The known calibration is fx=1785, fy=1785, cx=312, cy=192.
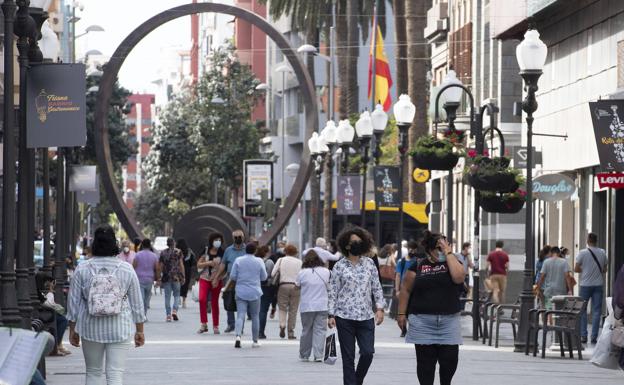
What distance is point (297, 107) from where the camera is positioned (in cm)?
10319

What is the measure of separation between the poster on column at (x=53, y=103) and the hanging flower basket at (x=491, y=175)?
11.2m

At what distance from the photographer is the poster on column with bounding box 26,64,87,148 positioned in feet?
62.6

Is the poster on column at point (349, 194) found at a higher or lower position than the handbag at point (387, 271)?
higher

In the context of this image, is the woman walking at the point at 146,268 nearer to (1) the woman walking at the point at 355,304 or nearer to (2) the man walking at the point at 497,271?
(2) the man walking at the point at 497,271

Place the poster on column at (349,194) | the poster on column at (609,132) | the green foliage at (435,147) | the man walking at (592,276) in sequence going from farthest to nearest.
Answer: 1. the poster on column at (349,194)
2. the green foliage at (435,147)
3. the man walking at (592,276)
4. the poster on column at (609,132)

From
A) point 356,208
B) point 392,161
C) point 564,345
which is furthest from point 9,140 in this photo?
point 392,161

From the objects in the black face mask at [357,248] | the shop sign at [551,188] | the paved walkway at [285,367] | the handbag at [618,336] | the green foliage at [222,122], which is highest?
the green foliage at [222,122]

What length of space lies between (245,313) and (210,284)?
246 inches

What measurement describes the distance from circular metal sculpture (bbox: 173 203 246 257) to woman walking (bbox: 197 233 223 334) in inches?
957

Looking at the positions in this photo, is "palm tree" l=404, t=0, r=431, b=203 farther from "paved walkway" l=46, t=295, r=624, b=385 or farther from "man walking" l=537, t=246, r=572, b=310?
"paved walkway" l=46, t=295, r=624, b=385

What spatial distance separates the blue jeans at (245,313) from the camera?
26.9 meters

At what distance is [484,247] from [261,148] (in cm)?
5802

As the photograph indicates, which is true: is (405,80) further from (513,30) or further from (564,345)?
(564,345)

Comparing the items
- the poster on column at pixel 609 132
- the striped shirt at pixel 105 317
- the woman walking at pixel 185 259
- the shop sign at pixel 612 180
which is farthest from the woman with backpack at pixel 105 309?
the woman walking at pixel 185 259
